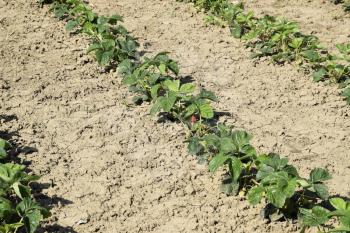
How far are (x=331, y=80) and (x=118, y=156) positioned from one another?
2.27 metres

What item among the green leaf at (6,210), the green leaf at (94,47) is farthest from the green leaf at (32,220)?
the green leaf at (94,47)

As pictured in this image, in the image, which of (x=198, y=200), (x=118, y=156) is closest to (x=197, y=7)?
(x=118, y=156)

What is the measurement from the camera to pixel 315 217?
289 centimetres

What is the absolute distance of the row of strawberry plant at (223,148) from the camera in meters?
2.98

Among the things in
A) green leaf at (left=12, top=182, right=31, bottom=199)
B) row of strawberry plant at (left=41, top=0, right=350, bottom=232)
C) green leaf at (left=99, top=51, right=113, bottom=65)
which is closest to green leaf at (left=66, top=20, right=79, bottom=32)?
row of strawberry plant at (left=41, top=0, right=350, bottom=232)

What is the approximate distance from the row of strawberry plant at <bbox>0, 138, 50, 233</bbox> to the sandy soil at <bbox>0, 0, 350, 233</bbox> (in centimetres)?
21

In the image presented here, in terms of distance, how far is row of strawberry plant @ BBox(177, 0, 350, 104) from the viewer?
4.85 metres

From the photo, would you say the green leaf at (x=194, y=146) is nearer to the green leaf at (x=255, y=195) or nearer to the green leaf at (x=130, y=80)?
the green leaf at (x=255, y=195)

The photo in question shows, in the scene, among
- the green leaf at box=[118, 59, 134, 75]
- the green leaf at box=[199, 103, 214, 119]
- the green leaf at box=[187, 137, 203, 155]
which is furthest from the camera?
the green leaf at box=[118, 59, 134, 75]

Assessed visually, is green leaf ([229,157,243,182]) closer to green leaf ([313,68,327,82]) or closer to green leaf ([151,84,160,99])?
green leaf ([151,84,160,99])

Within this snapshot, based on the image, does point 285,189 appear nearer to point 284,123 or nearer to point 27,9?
point 284,123

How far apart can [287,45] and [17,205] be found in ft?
11.4

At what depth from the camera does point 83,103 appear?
4543 millimetres

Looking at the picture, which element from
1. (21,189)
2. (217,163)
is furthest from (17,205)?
(217,163)
